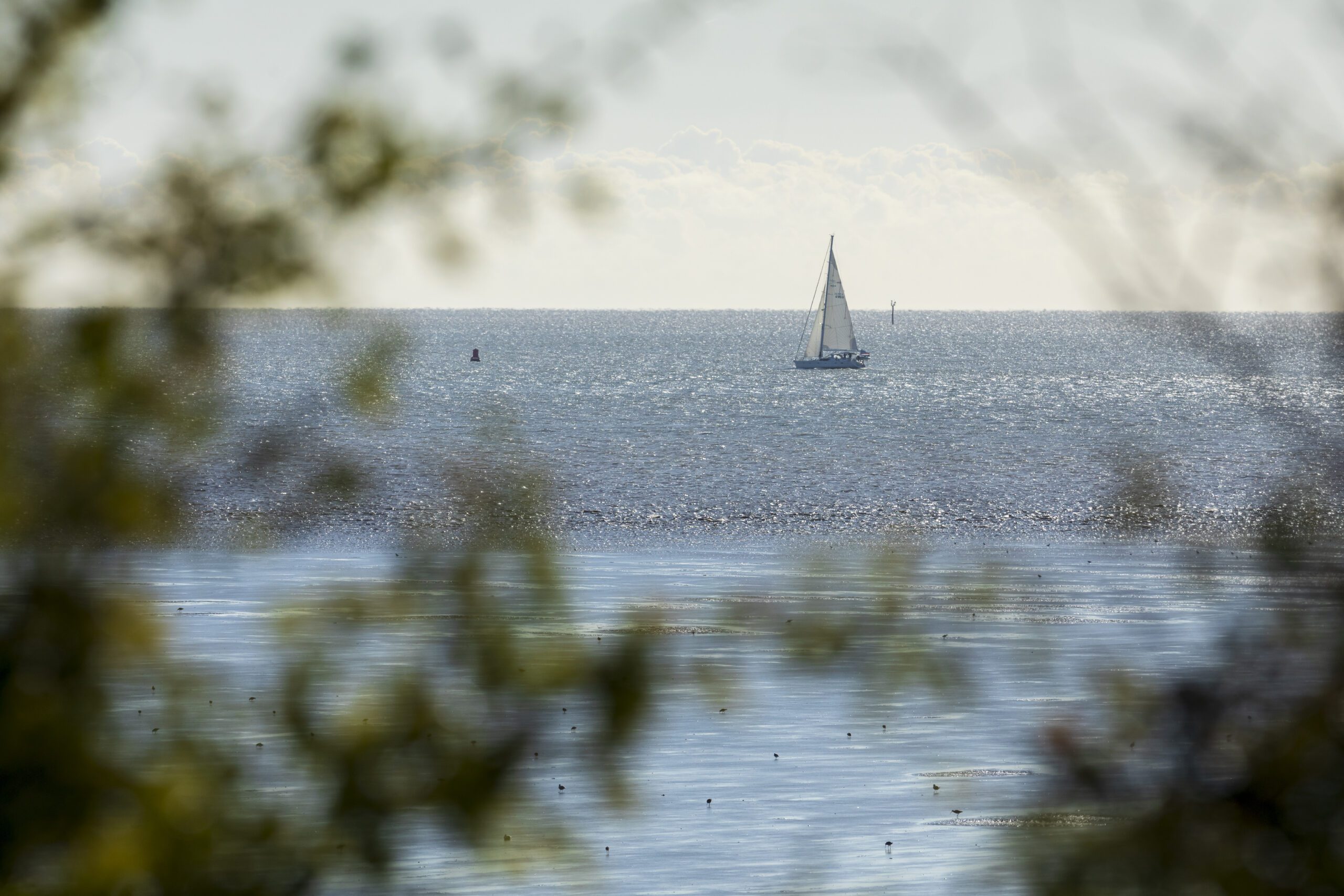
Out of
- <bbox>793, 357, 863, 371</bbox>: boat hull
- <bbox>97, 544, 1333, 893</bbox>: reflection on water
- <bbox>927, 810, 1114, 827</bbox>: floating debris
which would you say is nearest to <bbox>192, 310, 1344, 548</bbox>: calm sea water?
<bbox>97, 544, 1333, 893</bbox>: reflection on water

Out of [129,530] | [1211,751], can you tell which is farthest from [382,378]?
[1211,751]

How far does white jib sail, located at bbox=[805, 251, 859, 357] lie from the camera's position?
111 meters

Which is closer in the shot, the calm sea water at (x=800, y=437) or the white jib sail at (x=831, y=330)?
the calm sea water at (x=800, y=437)

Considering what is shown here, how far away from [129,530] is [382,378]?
40cm

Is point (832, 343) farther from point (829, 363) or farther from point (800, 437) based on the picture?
point (800, 437)

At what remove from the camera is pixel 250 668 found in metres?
16.5

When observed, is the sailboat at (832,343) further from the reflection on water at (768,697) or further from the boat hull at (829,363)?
the reflection on water at (768,697)

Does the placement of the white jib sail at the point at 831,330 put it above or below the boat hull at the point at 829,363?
above

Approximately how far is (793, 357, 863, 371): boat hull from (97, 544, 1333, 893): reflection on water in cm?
8295

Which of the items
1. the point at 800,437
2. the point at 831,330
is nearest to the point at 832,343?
the point at 831,330

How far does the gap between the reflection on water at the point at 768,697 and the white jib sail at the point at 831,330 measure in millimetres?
78931

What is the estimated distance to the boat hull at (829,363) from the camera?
4552 inches

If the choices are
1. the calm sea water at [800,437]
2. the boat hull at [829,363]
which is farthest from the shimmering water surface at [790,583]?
the boat hull at [829,363]

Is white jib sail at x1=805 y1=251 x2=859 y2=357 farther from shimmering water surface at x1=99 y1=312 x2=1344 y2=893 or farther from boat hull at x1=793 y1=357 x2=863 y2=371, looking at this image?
shimmering water surface at x1=99 y1=312 x2=1344 y2=893
